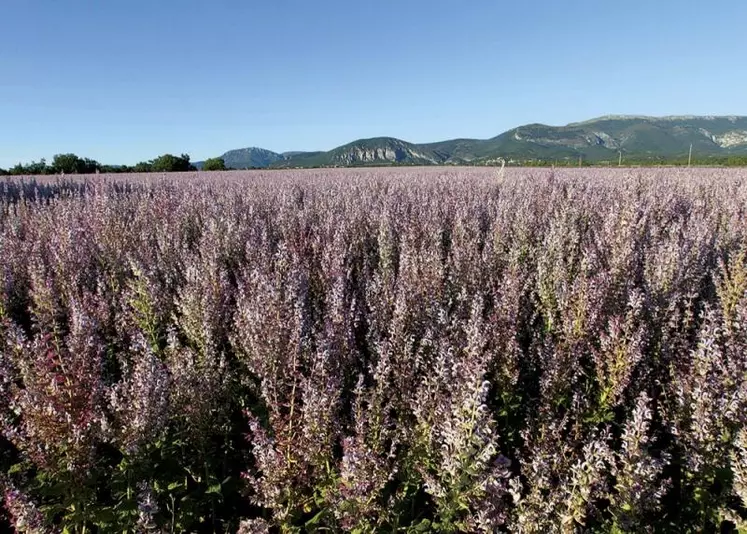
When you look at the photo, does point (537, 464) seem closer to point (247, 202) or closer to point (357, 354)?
point (357, 354)

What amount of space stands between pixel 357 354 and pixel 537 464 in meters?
1.46

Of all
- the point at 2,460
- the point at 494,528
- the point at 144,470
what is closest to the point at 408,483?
the point at 494,528

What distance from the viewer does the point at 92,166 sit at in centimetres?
3769

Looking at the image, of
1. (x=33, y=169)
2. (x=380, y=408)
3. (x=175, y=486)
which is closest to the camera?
(x=380, y=408)

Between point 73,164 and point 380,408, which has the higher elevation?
point 73,164

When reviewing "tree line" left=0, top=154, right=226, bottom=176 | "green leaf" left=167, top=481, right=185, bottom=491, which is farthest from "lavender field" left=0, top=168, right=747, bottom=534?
"tree line" left=0, top=154, right=226, bottom=176

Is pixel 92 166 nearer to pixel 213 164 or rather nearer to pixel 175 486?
pixel 213 164

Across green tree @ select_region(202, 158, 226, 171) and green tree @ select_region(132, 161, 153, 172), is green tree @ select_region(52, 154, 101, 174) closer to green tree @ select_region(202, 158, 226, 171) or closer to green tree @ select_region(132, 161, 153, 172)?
green tree @ select_region(132, 161, 153, 172)

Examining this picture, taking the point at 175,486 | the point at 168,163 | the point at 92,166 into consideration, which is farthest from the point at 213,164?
the point at 175,486

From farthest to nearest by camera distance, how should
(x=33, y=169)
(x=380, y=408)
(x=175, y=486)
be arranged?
(x=33, y=169), (x=175, y=486), (x=380, y=408)

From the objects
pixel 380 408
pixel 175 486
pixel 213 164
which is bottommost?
pixel 175 486

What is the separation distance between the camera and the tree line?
32938mm

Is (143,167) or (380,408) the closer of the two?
(380,408)

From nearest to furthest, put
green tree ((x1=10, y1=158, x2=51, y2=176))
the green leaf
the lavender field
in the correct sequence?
the lavender field < the green leaf < green tree ((x1=10, y1=158, x2=51, y2=176))
